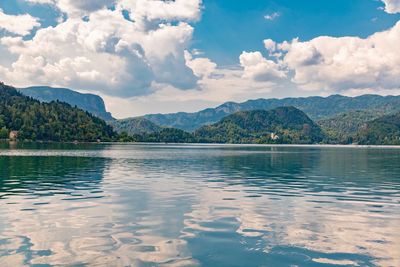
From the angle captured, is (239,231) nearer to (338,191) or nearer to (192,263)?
(192,263)

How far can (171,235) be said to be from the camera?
102ft

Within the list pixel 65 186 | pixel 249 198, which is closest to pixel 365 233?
pixel 249 198

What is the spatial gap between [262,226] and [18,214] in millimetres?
23532

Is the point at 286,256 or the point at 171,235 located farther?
the point at 171,235

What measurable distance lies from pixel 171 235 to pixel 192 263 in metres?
7.32

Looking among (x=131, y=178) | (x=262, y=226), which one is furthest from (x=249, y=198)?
(x=131, y=178)

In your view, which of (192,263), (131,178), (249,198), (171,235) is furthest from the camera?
(131,178)

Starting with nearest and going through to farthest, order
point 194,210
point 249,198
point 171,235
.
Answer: point 171,235, point 194,210, point 249,198

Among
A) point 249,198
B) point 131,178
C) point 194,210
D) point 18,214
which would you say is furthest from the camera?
point 131,178

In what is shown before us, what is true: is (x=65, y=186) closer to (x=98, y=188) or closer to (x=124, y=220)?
(x=98, y=188)

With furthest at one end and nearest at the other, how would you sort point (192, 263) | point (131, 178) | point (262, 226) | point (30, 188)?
1. point (131, 178)
2. point (30, 188)
3. point (262, 226)
4. point (192, 263)

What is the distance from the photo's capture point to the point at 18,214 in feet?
127

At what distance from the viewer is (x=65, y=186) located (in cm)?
6275

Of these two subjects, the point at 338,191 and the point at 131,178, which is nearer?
the point at 338,191
